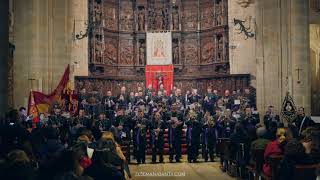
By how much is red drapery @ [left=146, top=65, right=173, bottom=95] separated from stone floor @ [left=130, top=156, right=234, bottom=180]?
1062 centimetres

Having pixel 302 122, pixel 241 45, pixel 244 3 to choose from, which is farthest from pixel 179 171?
pixel 244 3

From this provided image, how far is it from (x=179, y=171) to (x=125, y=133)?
2.98m

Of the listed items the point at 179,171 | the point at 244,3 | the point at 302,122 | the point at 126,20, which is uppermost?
the point at 244,3

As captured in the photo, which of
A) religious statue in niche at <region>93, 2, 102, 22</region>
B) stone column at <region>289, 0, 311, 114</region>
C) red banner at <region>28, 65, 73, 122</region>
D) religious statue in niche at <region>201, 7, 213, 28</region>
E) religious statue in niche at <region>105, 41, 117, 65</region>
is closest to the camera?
red banner at <region>28, 65, 73, 122</region>

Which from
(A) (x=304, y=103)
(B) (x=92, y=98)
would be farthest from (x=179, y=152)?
(B) (x=92, y=98)

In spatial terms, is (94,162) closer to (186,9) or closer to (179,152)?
(179,152)

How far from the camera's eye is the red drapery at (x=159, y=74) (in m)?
28.2

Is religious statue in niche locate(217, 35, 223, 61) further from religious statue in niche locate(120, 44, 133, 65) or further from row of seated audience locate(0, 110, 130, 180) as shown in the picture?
row of seated audience locate(0, 110, 130, 180)

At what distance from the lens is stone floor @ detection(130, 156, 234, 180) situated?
13.6 metres

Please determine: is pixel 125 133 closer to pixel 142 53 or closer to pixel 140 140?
pixel 140 140

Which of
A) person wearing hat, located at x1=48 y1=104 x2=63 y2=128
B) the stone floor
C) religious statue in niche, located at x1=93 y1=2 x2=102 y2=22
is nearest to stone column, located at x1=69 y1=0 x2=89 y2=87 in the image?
religious statue in niche, located at x1=93 y1=2 x2=102 y2=22

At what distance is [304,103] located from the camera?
18.5m

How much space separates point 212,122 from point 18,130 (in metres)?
10.1

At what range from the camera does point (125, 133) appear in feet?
56.2
